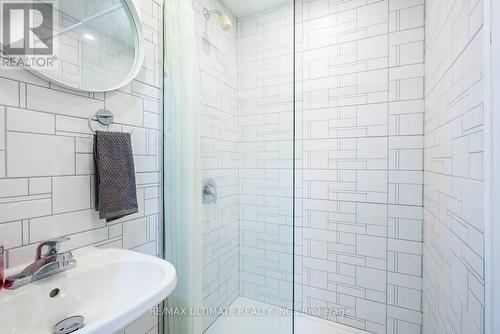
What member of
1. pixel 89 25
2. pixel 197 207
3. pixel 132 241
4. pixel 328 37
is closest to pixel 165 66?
pixel 89 25

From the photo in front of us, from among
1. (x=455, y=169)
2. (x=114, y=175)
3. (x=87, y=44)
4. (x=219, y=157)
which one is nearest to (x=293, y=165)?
(x=219, y=157)

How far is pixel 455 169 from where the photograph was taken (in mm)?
944

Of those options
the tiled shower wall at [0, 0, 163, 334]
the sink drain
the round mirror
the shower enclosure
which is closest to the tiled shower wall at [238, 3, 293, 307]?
the shower enclosure

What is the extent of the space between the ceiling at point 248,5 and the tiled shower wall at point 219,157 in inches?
2.3

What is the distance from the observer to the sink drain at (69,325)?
745 millimetres

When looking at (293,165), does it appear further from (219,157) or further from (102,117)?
(102,117)

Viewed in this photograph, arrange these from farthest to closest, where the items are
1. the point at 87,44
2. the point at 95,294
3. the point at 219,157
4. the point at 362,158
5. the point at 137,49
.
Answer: the point at 362,158, the point at 219,157, the point at 137,49, the point at 87,44, the point at 95,294

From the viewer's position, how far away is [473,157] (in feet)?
2.50

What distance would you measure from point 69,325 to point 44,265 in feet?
0.71

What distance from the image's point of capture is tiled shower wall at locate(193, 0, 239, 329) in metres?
1.39

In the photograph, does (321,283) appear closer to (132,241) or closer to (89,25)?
(132,241)

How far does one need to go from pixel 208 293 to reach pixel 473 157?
4.74 ft

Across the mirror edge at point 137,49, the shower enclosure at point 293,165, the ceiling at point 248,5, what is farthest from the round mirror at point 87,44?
the ceiling at point 248,5

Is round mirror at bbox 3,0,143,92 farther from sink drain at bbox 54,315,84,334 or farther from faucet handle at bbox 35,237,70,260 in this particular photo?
sink drain at bbox 54,315,84,334
